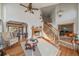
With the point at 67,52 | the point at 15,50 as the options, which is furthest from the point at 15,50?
the point at 67,52

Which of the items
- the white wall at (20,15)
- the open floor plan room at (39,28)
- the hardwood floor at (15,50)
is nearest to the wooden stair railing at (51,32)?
the open floor plan room at (39,28)

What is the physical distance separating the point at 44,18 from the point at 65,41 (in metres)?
0.42

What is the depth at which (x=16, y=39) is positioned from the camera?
2.39m

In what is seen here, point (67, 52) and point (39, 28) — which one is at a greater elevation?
point (39, 28)

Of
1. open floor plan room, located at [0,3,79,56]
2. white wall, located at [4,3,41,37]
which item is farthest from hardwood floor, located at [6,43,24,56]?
white wall, located at [4,3,41,37]

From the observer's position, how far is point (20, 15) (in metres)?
2.38

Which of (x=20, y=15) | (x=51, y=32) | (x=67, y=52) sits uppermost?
(x=20, y=15)

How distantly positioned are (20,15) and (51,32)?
0.48 m

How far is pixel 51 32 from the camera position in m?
2.40

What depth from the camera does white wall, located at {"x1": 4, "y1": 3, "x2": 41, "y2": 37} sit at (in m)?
2.38

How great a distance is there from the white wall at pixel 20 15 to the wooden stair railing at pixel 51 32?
0.11 meters

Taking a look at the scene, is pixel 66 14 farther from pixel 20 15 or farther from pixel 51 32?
pixel 20 15

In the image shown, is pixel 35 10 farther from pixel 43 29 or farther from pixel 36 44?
pixel 36 44

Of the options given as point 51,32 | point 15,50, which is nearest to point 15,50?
point 15,50
